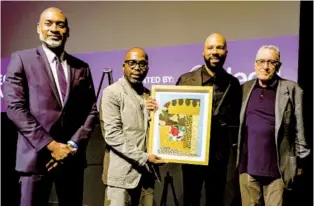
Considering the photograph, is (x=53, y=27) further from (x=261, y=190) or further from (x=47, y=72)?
(x=261, y=190)

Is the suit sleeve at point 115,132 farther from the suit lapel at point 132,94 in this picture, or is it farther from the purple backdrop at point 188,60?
the purple backdrop at point 188,60

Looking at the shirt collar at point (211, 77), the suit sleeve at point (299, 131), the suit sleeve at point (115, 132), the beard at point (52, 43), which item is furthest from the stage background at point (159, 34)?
the beard at point (52, 43)

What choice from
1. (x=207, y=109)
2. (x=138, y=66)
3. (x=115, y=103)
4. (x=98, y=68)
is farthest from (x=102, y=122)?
(x=98, y=68)

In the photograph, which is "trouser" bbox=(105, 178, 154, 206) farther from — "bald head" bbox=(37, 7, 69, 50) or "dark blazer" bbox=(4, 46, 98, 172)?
"bald head" bbox=(37, 7, 69, 50)

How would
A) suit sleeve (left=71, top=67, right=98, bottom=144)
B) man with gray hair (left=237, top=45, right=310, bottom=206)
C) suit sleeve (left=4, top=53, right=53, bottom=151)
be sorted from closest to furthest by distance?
suit sleeve (left=4, top=53, right=53, bottom=151) < suit sleeve (left=71, top=67, right=98, bottom=144) < man with gray hair (left=237, top=45, right=310, bottom=206)

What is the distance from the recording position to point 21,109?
2430 mm

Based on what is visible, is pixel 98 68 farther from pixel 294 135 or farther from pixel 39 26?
pixel 294 135

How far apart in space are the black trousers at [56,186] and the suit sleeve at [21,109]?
0.18 m

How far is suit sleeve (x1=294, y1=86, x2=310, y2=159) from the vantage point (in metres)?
2.64

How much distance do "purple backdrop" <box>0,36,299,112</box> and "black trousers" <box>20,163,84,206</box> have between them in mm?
1044

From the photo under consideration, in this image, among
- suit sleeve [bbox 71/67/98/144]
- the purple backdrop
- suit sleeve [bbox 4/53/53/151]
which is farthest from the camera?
the purple backdrop

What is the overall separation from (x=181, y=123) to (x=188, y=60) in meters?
0.71

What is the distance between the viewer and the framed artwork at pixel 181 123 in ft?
8.74

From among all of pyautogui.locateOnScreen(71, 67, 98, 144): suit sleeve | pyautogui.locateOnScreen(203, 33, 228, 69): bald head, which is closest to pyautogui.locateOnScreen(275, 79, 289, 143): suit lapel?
pyautogui.locateOnScreen(203, 33, 228, 69): bald head
